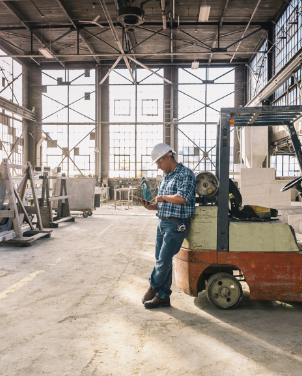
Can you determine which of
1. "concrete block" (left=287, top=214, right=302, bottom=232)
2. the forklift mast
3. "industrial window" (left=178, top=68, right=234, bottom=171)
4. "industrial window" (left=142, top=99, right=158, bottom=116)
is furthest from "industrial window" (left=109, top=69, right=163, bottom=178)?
the forklift mast

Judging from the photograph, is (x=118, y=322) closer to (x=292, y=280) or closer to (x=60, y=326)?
(x=60, y=326)

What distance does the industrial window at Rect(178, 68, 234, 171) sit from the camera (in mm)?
23359

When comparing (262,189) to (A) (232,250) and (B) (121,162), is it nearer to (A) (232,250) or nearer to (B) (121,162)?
(A) (232,250)

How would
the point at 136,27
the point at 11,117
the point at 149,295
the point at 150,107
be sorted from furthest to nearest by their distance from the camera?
the point at 150,107 < the point at 11,117 < the point at 136,27 < the point at 149,295

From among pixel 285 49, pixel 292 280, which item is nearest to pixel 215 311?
pixel 292 280

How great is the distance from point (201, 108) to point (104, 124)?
7.47 m

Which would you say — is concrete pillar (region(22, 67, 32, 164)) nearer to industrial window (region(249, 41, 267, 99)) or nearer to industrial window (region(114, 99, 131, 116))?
industrial window (region(114, 99, 131, 116))

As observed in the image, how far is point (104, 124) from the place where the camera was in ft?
79.4

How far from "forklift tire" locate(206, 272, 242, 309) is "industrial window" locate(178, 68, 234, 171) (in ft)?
66.3

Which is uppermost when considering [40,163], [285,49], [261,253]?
[285,49]

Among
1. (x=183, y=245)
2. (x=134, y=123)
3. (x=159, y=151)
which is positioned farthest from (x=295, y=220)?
(x=134, y=123)

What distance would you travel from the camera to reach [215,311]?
354 cm

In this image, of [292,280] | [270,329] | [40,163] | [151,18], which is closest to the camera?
[270,329]

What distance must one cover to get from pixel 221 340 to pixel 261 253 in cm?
107
